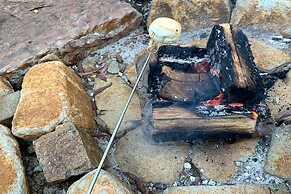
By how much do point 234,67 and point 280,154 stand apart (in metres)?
0.49

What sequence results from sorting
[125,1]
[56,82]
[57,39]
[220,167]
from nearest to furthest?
[220,167], [56,82], [57,39], [125,1]

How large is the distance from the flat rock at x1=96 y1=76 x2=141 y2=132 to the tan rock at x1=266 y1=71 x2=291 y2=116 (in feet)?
2.40

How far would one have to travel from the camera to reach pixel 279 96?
252 centimetres

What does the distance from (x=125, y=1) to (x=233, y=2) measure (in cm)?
73

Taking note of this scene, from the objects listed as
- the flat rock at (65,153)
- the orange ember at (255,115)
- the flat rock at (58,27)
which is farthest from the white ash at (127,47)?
the orange ember at (255,115)

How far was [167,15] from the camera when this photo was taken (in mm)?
2893

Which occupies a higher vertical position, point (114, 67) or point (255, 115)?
point (255, 115)

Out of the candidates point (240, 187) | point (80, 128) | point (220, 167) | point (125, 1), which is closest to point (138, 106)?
point (80, 128)

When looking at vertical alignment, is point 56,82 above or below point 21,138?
above

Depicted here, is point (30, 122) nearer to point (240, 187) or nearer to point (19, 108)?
point (19, 108)

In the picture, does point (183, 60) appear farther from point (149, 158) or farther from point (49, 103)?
point (49, 103)

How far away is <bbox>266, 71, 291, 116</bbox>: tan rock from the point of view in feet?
8.03

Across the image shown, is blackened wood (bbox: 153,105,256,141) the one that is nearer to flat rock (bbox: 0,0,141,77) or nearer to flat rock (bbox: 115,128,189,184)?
flat rock (bbox: 115,128,189,184)

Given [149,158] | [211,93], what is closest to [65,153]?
[149,158]
